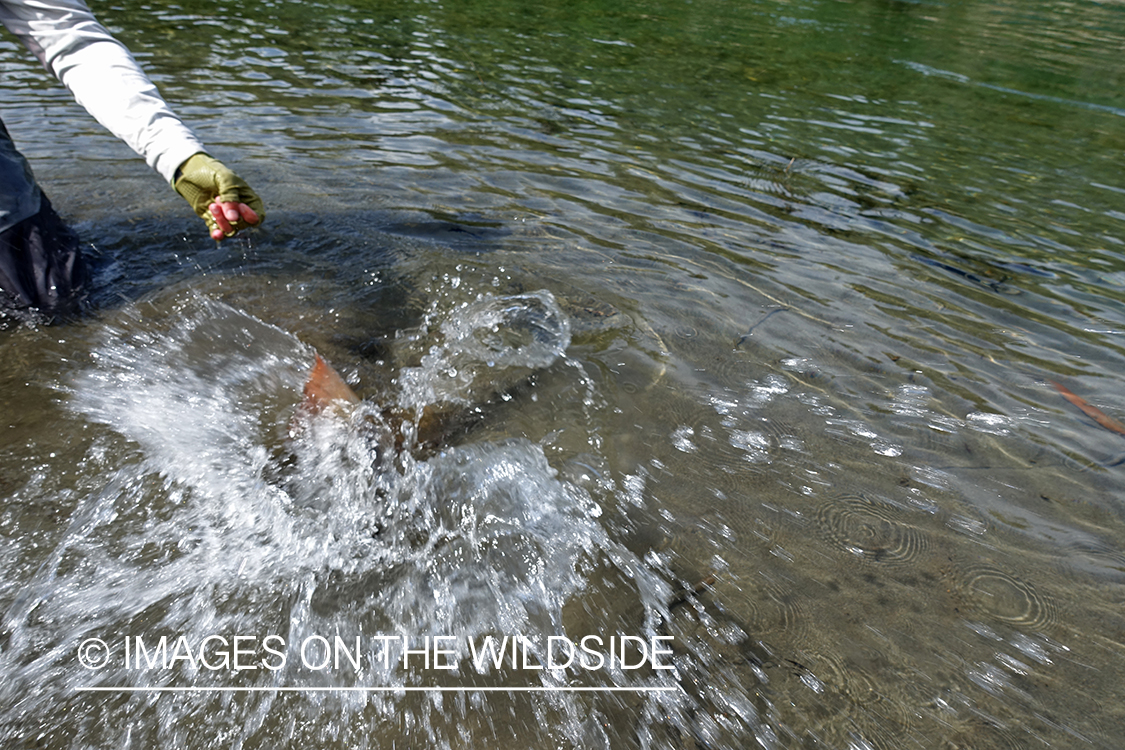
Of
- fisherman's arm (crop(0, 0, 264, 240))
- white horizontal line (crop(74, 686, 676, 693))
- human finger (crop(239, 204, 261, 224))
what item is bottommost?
white horizontal line (crop(74, 686, 676, 693))

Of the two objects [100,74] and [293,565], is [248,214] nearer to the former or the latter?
[100,74]

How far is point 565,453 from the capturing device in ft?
10.5

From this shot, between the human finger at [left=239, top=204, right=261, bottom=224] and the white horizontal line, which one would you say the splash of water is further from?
the human finger at [left=239, top=204, right=261, bottom=224]

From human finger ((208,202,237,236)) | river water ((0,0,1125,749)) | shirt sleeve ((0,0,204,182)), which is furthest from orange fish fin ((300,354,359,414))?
shirt sleeve ((0,0,204,182))

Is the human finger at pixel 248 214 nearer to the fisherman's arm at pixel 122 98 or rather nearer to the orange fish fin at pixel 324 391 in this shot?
the fisherman's arm at pixel 122 98

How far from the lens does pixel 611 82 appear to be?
9.52 metres

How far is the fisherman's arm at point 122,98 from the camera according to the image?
3158mm

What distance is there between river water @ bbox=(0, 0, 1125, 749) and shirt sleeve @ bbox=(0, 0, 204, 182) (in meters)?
1.09

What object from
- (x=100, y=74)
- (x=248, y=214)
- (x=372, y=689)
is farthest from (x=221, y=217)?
(x=372, y=689)

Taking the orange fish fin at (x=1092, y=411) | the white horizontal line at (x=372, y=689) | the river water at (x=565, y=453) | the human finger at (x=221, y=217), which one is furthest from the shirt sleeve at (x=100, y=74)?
the orange fish fin at (x=1092, y=411)

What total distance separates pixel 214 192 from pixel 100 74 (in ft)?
2.42

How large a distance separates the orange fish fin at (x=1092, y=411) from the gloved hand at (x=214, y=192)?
455 cm

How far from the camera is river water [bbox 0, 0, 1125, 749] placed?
2.21m

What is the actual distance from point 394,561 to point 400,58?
9221 millimetres
